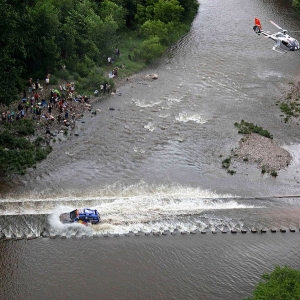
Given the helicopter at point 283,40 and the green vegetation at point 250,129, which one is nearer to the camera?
the green vegetation at point 250,129

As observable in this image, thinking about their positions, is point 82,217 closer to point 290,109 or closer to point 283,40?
point 290,109

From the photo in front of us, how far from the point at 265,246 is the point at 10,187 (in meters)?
29.2

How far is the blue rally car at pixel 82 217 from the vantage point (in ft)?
191

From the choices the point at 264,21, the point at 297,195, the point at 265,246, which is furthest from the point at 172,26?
the point at 265,246

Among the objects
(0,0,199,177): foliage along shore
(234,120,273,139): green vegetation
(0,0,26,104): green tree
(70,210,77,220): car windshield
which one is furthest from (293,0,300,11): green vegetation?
(70,210,77,220): car windshield

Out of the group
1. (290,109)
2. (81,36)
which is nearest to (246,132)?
(290,109)

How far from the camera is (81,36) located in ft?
298

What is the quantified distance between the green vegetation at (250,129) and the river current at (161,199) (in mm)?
1180

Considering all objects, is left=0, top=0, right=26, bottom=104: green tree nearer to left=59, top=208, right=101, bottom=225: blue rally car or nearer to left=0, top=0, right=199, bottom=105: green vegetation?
left=0, top=0, right=199, bottom=105: green vegetation

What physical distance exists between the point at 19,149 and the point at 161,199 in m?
19.7

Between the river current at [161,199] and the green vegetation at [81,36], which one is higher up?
the green vegetation at [81,36]

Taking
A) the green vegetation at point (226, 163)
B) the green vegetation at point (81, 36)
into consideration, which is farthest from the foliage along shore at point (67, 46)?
the green vegetation at point (226, 163)

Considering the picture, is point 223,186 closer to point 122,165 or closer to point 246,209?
point 246,209

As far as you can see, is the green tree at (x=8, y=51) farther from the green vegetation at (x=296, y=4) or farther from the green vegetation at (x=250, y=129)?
the green vegetation at (x=296, y=4)
